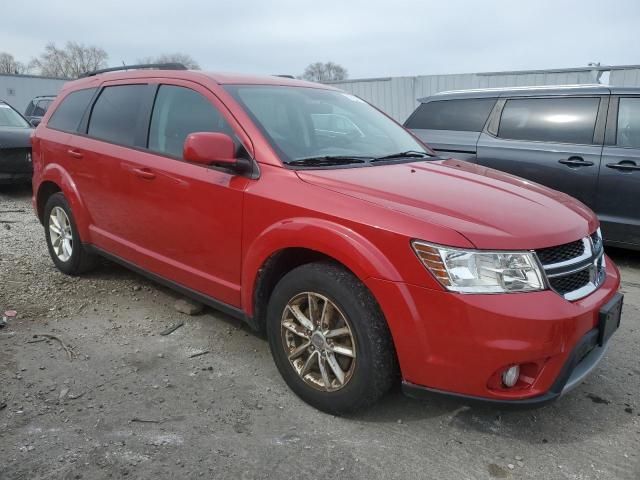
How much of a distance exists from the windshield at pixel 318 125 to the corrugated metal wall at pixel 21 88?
26798 millimetres

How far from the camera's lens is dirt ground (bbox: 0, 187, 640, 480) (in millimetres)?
2320

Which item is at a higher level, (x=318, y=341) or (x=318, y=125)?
(x=318, y=125)

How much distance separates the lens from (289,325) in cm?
280

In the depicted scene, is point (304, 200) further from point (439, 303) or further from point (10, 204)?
point (10, 204)

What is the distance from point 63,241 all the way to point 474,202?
3.68m

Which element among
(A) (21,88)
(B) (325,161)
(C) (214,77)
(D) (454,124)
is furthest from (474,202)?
(A) (21,88)

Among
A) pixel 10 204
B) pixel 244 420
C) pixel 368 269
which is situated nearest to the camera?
pixel 368 269

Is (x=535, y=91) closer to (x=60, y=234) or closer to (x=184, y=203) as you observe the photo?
(x=184, y=203)

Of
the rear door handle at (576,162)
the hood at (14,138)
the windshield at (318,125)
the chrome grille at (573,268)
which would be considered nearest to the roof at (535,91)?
the rear door handle at (576,162)

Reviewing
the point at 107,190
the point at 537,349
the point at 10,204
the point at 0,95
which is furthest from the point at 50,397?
the point at 0,95

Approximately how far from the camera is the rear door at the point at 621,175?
4.98 m

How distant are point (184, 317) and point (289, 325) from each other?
140cm

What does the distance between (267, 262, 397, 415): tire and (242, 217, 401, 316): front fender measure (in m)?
0.12

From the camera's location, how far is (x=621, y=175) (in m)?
5.03
